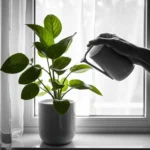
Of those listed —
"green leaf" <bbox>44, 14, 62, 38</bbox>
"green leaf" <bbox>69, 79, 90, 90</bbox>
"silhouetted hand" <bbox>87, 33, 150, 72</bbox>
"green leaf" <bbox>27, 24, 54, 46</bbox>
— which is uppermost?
"green leaf" <bbox>44, 14, 62, 38</bbox>

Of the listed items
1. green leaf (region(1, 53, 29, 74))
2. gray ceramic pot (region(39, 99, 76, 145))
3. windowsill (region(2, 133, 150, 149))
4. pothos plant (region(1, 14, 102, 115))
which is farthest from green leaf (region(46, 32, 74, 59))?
windowsill (region(2, 133, 150, 149))

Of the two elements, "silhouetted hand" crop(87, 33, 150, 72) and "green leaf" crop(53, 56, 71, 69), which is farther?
"green leaf" crop(53, 56, 71, 69)

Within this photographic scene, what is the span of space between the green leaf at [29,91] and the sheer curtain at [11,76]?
0.28 feet

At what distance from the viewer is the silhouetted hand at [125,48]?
120cm

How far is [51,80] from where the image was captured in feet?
4.84

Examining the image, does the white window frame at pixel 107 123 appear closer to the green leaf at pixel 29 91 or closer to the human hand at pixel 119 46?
the green leaf at pixel 29 91

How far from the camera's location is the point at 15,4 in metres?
1.54

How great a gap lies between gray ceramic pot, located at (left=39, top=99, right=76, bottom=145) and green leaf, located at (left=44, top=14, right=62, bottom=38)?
1.07 ft

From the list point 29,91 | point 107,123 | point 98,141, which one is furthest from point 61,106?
point 107,123

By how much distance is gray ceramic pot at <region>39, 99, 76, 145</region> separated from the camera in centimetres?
147

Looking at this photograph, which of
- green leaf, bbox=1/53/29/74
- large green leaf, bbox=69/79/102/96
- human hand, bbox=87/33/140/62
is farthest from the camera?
large green leaf, bbox=69/79/102/96

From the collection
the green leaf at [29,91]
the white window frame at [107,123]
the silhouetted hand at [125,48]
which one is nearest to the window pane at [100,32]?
the white window frame at [107,123]

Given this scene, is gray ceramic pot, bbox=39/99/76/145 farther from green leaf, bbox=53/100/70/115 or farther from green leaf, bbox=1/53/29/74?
green leaf, bbox=1/53/29/74

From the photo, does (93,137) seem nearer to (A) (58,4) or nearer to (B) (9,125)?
(B) (9,125)
